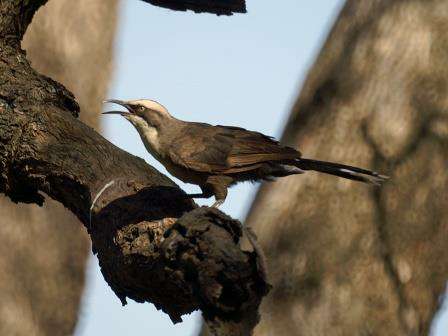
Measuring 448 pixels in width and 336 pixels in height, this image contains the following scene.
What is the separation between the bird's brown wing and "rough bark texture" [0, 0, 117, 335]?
5699 millimetres

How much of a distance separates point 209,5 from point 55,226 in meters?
6.06

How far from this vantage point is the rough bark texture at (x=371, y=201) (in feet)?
24.9

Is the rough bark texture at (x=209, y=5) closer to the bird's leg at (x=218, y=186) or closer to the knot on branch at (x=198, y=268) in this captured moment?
the bird's leg at (x=218, y=186)

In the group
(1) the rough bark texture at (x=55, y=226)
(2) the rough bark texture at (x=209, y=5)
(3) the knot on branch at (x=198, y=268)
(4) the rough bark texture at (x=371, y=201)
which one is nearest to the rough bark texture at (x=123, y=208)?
(3) the knot on branch at (x=198, y=268)

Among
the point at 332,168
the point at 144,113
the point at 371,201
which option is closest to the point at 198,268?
the point at 332,168

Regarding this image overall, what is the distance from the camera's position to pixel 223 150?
5242 mm

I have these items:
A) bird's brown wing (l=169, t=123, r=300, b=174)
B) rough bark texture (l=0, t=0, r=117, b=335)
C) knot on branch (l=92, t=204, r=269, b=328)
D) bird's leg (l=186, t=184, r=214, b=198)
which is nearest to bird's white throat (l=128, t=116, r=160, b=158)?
bird's brown wing (l=169, t=123, r=300, b=174)

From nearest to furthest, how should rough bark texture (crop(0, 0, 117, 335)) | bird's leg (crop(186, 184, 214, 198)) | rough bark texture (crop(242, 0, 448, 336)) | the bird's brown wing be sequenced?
the bird's brown wing < bird's leg (crop(186, 184, 214, 198)) < rough bark texture (crop(242, 0, 448, 336)) < rough bark texture (crop(0, 0, 117, 335))

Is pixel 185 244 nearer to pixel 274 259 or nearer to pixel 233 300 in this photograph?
pixel 233 300

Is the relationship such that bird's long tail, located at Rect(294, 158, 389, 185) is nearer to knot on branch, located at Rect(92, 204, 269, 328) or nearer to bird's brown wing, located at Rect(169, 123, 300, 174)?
bird's brown wing, located at Rect(169, 123, 300, 174)

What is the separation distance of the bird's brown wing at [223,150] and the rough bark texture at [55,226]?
570 cm

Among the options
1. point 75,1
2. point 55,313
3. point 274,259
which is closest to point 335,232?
point 274,259

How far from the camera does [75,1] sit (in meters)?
11.7

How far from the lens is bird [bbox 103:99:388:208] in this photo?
203 inches
